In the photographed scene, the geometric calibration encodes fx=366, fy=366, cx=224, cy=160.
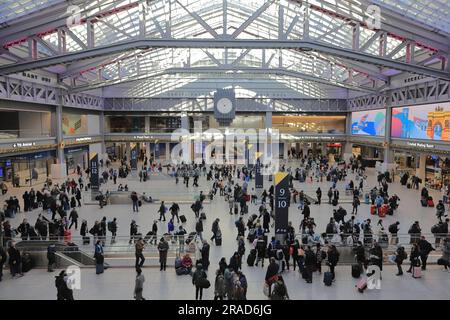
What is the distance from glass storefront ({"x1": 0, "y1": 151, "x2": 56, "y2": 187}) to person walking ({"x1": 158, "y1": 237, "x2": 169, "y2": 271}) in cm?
2178

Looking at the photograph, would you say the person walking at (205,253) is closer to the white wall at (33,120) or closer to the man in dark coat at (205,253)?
the man in dark coat at (205,253)

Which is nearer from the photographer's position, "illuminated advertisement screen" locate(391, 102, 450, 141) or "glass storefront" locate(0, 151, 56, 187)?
"illuminated advertisement screen" locate(391, 102, 450, 141)

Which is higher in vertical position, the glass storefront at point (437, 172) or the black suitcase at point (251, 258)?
the glass storefront at point (437, 172)

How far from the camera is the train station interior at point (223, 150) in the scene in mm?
11023

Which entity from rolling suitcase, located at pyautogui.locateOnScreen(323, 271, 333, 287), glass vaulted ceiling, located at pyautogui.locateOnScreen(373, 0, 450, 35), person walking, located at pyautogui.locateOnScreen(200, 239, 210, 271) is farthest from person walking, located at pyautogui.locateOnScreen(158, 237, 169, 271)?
glass vaulted ceiling, located at pyautogui.locateOnScreen(373, 0, 450, 35)

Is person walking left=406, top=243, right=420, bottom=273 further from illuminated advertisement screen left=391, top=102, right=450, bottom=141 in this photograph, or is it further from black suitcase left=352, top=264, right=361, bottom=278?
illuminated advertisement screen left=391, top=102, right=450, bottom=141

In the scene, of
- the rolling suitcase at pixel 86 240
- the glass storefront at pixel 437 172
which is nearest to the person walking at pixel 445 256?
the rolling suitcase at pixel 86 240

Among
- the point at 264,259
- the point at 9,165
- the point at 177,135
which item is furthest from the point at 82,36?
the point at 177,135

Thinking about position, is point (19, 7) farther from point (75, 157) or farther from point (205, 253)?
point (75, 157)

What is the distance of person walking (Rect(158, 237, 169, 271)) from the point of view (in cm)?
1125

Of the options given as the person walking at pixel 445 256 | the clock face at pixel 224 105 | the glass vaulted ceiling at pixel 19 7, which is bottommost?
the person walking at pixel 445 256

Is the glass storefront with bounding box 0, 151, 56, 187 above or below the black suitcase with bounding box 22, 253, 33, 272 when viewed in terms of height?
above

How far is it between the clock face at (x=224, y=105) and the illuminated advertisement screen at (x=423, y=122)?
14912mm

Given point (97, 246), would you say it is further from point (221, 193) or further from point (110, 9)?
point (221, 193)
